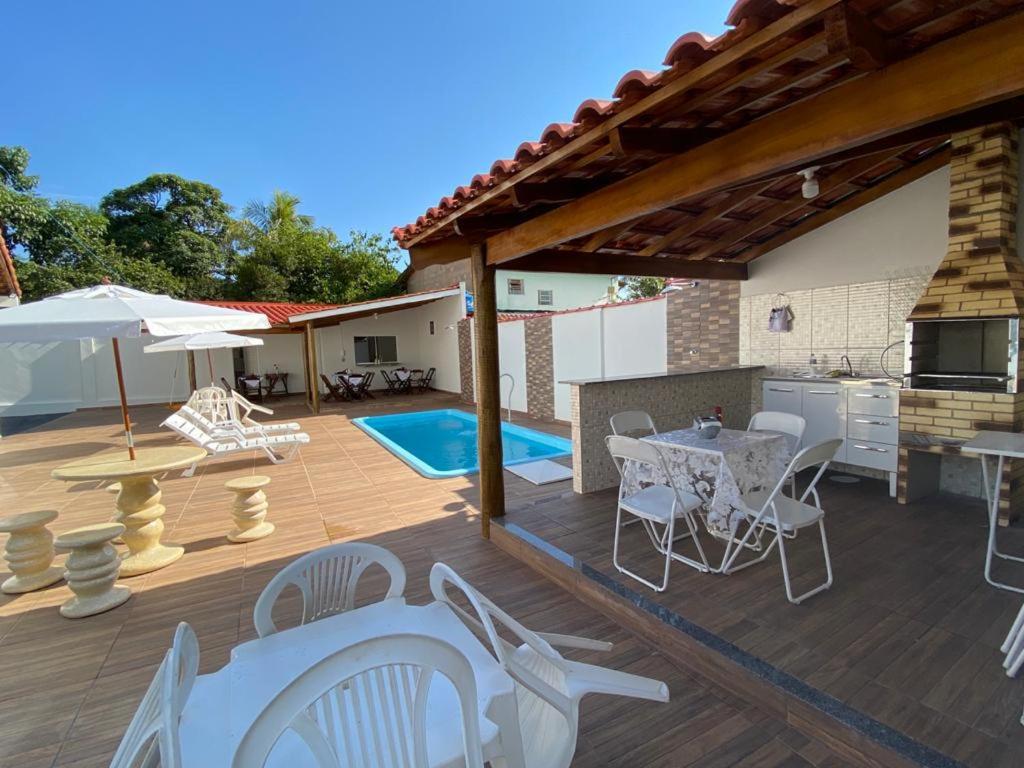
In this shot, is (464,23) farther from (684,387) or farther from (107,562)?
(107,562)

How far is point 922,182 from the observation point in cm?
453

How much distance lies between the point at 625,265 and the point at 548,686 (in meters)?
4.10

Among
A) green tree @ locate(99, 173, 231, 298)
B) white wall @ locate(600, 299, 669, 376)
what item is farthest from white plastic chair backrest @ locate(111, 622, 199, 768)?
green tree @ locate(99, 173, 231, 298)

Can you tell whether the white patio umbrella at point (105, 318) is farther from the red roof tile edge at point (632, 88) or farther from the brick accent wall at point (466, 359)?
the brick accent wall at point (466, 359)

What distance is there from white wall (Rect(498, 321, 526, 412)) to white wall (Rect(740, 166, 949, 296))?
5022 mm

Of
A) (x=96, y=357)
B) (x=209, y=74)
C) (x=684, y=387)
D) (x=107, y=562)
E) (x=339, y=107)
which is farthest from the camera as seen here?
(x=339, y=107)

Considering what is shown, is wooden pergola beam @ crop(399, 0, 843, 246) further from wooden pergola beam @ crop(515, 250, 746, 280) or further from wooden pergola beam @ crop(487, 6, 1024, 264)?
wooden pergola beam @ crop(515, 250, 746, 280)

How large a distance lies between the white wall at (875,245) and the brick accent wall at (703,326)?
61cm

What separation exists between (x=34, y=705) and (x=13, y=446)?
877 centimetres

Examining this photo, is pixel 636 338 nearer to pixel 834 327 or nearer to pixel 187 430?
pixel 834 327

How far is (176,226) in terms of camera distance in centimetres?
2083

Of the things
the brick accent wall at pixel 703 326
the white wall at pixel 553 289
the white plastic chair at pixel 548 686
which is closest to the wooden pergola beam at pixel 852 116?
the white plastic chair at pixel 548 686

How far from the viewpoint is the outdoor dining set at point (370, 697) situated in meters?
1.04

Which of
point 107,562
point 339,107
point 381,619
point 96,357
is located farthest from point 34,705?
point 339,107
